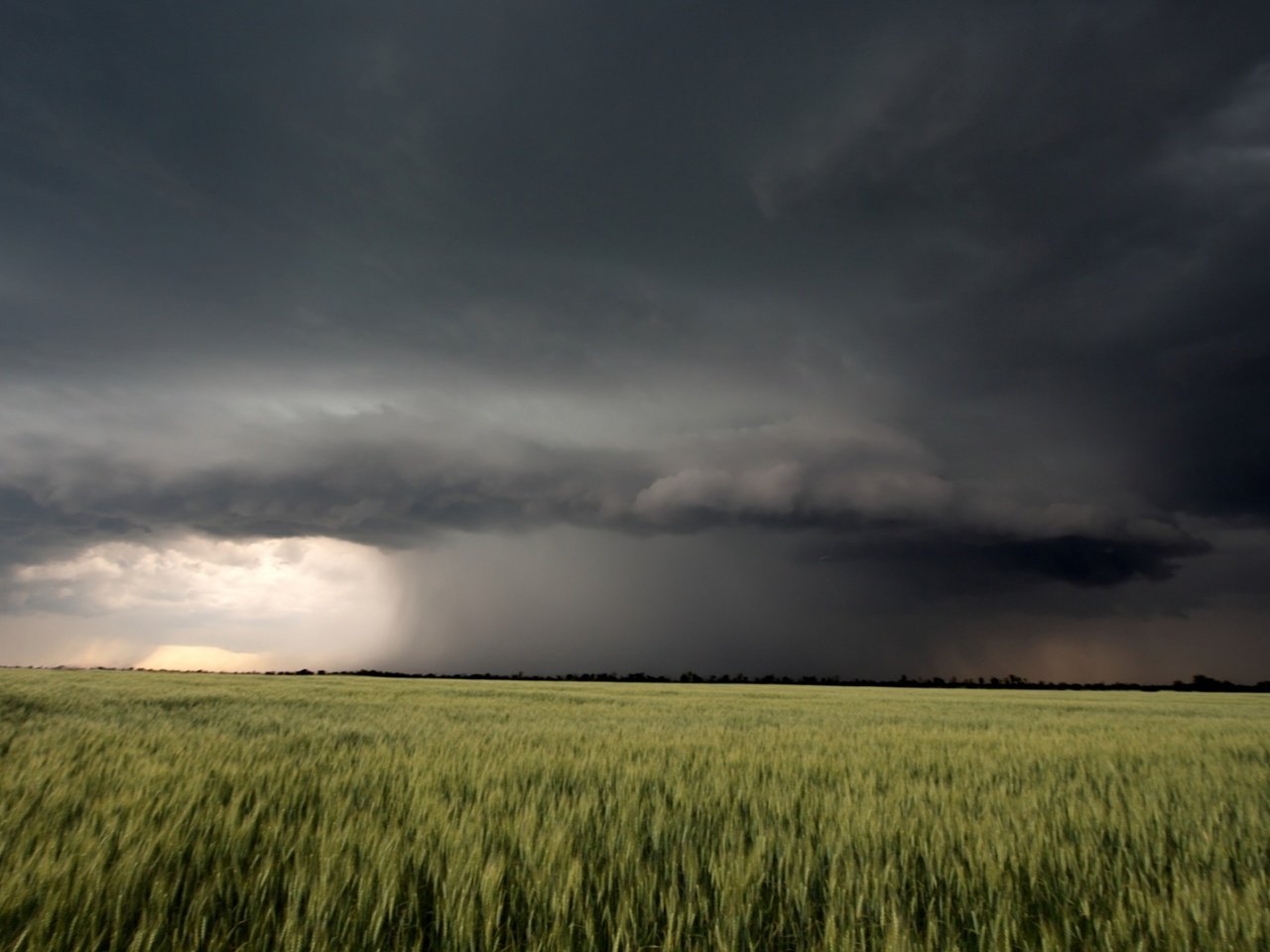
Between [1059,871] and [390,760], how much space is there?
5552 millimetres

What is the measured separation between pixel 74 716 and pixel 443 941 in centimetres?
1252

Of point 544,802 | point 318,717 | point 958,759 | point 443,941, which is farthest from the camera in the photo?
point 318,717

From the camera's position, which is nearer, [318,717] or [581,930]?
[581,930]

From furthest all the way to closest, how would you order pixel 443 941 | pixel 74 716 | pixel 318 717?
pixel 318 717, pixel 74 716, pixel 443 941

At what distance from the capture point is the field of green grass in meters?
2.65

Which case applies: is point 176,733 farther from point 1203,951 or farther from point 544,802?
point 1203,951

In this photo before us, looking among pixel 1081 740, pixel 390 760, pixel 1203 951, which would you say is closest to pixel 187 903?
pixel 390 760

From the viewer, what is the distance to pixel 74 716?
11.2 meters

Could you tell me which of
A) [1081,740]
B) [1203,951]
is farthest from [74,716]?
[1081,740]

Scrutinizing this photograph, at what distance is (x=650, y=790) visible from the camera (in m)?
5.38

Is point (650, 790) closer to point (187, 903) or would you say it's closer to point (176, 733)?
point (187, 903)

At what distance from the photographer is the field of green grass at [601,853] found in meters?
2.65

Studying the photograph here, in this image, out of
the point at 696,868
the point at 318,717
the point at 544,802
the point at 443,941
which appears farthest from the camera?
the point at 318,717

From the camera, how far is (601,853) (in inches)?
141
